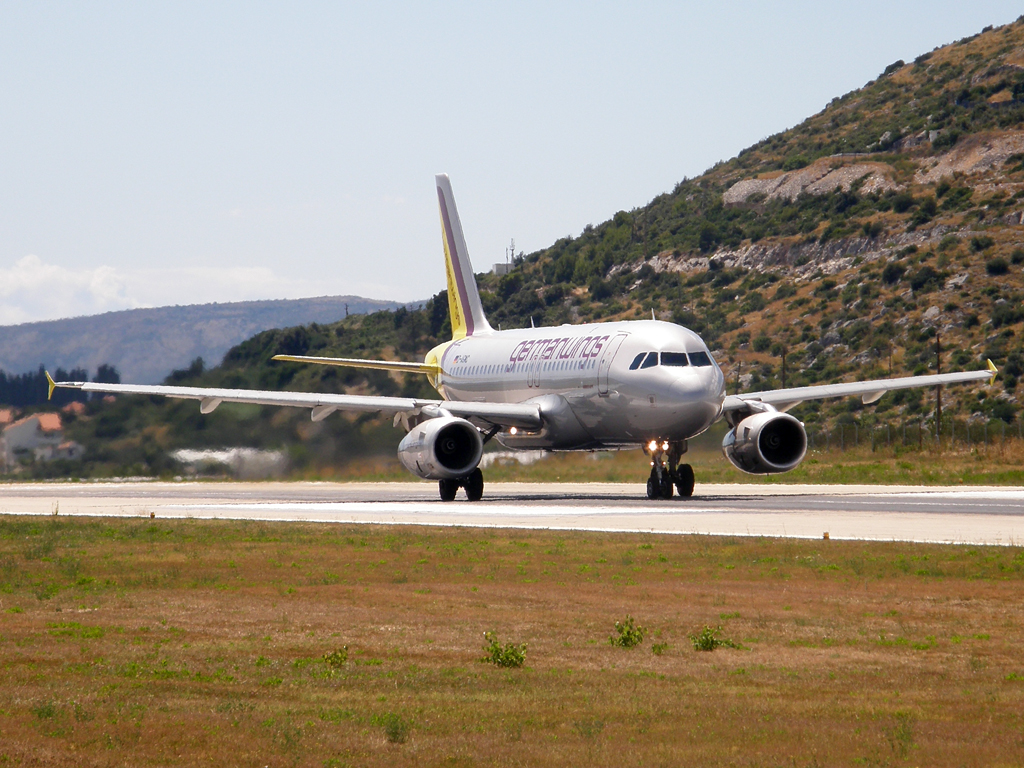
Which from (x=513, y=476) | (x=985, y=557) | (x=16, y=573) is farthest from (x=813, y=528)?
(x=513, y=476)

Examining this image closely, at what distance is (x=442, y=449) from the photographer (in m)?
35.3

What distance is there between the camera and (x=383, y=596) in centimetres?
1535

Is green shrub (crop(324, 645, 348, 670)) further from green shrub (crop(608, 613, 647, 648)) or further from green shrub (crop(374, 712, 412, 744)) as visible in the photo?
green shrub (crop(608, 613, 647, 648))

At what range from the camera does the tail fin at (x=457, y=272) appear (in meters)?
48.1

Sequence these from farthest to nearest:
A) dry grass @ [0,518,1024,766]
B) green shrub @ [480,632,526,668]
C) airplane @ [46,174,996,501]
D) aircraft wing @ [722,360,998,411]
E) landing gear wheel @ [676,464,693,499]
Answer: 1. aircraft wing @ [722,360,998,411]
2. landing gear wheel @ [676,464,693,499]
3. airplane @ [46,174,996,501]
4. green shrub @ [480,632,526,668]
5. dry grass @ [0,518,1024,766]

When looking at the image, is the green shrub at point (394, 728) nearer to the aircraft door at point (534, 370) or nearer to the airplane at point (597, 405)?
the airplane at point (597, 405)

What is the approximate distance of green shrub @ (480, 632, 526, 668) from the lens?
11.0 metres

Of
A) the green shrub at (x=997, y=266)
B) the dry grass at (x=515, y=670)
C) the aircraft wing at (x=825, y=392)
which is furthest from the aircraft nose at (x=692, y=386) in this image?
the green shrub at (x=997, y=266)

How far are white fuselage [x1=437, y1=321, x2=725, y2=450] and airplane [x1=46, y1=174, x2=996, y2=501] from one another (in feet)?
0.12

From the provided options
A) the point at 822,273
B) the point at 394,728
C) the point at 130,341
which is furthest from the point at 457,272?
the point at 822,273

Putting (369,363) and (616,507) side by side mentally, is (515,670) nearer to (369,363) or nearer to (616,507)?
(616,507)

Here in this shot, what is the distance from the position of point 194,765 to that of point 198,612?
626 cm

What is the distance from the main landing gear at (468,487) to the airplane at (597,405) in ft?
0.13

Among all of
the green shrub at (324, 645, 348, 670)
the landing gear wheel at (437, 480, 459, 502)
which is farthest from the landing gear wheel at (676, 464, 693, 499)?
the green shrub at (324, 645, 348, 670)
